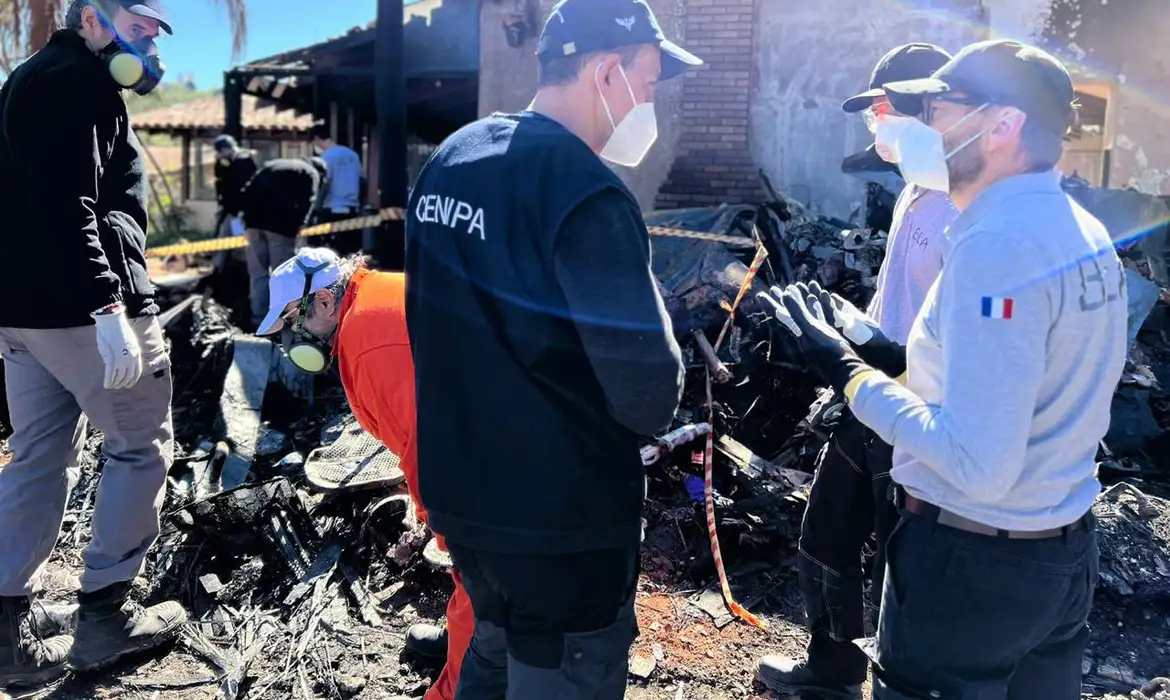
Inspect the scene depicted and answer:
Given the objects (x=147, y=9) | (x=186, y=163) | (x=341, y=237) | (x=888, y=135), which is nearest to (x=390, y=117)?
(x=341, y=237)

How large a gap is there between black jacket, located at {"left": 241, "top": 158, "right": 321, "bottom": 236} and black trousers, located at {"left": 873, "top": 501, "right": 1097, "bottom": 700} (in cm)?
730

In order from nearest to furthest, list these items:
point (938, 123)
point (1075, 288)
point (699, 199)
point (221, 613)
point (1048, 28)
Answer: point (1075, 288) < point (938, 123) < point (221, 613) < point (1048, 28) < point (699, 199)

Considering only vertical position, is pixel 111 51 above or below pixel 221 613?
above

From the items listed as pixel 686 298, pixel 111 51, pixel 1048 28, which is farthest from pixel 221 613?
pixel 1048 28

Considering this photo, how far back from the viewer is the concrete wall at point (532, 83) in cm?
902

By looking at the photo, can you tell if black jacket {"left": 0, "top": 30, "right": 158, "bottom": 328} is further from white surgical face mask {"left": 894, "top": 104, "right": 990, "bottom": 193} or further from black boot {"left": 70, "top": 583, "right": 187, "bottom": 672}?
white surgical face mask {"left": 894, "top": 104, "right": 990, "bottom": 193}

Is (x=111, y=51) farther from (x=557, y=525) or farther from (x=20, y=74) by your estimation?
(x=557, y=525)

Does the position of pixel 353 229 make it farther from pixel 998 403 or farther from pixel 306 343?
pixel 998 403

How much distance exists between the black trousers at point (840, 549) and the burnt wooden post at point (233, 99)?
477 inches

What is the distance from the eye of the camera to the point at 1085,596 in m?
1.83

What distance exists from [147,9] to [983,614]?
10.5ft

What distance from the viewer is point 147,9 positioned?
2.93 meters

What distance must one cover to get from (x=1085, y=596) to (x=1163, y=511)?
111 inches

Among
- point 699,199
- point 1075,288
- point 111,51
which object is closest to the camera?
point 1075,288
